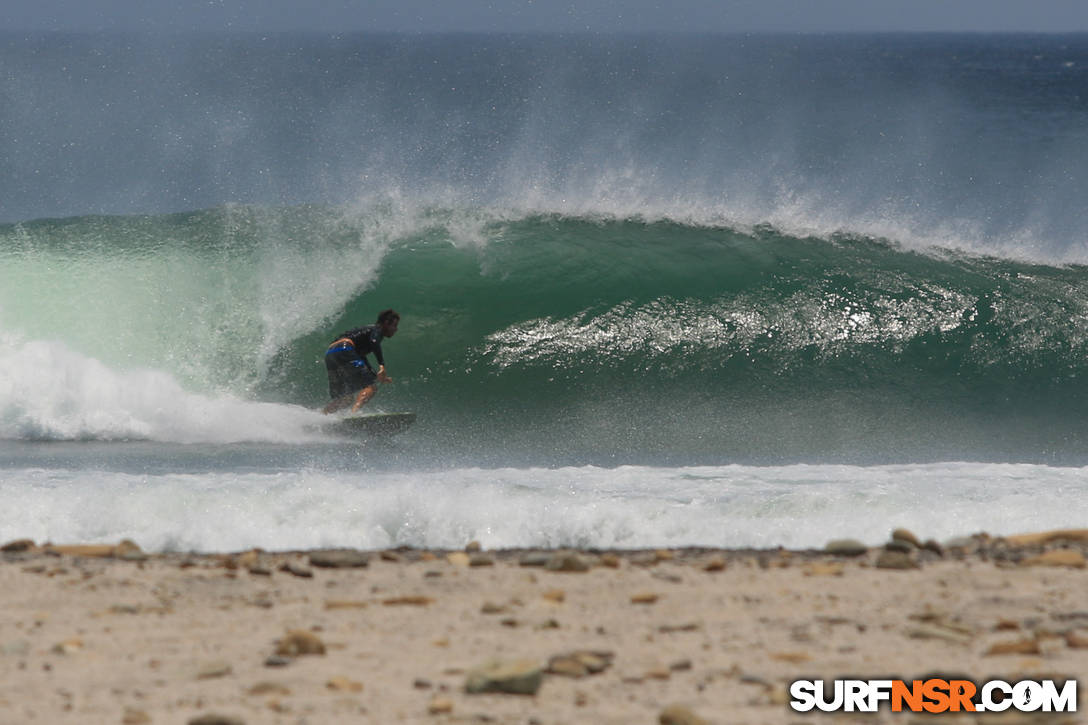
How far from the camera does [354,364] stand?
1153 centimetres

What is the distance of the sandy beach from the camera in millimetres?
4012

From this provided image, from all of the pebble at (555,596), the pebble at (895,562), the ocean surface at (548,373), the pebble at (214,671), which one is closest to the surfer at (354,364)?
the ocean surface at (548,373)

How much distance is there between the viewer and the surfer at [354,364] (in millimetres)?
11492

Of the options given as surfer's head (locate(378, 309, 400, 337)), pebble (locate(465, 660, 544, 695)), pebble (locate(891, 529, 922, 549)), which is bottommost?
pebble (locate(465, 660, 544, 695))

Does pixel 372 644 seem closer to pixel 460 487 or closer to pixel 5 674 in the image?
pixel 5 674

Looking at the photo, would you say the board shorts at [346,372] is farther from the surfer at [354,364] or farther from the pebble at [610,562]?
the pebble at [610,562]

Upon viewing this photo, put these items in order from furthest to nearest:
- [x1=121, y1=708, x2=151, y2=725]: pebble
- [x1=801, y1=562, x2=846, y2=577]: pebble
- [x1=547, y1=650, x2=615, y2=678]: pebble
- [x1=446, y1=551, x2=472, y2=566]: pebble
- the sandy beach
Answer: [x1=446, y1=551, x2=472, y2=566]: pebble, [x1=801, y1=562, x2=846, y2=577]: pebble, [x1=547, y1=650, x2=615, y2=678]: pebble, the sandy beach, [x1=121, y1=708, x2=151, y2=725]: pebble

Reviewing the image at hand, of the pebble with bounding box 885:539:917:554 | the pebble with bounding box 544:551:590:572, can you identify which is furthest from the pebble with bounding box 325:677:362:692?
the pebble with bounding box 885:539:917:554

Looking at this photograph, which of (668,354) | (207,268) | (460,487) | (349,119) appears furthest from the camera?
(349,119)

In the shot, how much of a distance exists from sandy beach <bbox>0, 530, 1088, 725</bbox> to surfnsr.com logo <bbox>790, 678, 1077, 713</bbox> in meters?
0.07

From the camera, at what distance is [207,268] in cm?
1492

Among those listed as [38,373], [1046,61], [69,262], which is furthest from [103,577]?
[1046,61]

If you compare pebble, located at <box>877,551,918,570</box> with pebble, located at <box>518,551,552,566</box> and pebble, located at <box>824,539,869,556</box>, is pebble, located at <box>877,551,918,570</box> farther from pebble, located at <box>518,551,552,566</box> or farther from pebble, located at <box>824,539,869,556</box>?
pebble, located at <box>518,551,552,566</box>

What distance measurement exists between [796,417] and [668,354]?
70.5 inches
